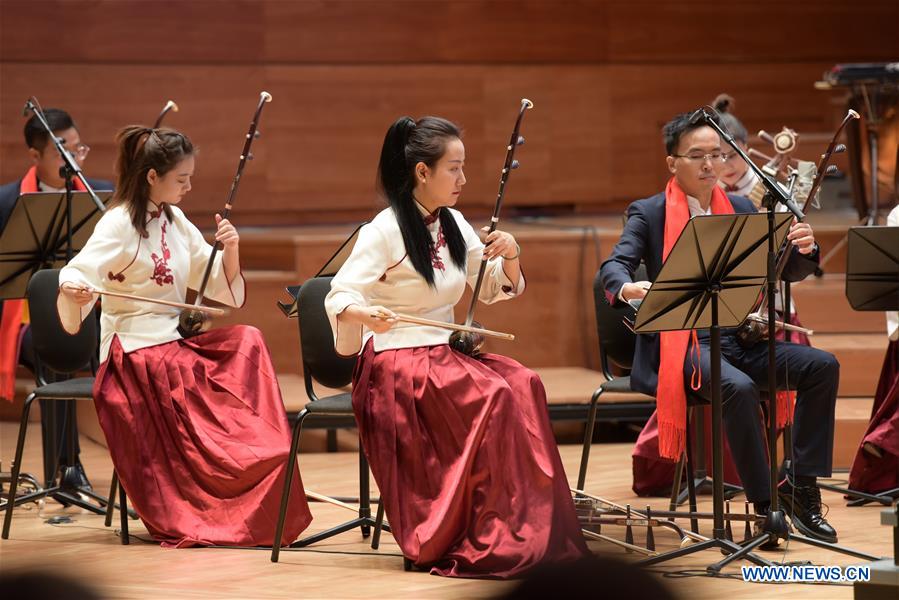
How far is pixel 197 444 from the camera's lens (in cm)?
380

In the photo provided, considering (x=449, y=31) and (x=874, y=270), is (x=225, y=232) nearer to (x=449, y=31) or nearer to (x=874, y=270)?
(x=874, y=270)

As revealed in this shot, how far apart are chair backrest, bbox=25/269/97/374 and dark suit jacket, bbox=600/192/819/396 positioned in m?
1.74

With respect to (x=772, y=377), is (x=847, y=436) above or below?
below

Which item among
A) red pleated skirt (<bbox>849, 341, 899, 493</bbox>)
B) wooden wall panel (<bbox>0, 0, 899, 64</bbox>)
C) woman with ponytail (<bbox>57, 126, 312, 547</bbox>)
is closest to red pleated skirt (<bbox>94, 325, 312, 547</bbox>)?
woman with ponytail (<bbox>57, 126, 312, 547</bbox>)

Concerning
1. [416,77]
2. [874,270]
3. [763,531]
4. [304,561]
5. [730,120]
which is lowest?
[304,561]

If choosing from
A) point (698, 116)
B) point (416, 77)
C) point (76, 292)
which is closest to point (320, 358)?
point (76, 292)

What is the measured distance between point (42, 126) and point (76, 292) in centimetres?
146

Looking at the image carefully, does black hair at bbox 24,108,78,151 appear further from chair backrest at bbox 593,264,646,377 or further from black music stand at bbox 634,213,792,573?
black music stand at bbox 634,213,792,573

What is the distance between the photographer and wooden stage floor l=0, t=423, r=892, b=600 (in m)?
3.12

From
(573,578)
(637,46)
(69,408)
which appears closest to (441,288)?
(69,408)

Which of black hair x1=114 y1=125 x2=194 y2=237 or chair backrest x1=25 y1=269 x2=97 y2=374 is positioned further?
chair backrest x1=25 y1=269 x2=97 y2=374

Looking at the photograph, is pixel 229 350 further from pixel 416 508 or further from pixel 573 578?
pixel 573 578

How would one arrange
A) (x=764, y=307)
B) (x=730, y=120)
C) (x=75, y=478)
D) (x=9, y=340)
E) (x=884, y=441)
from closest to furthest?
1. (x=764, y=307)
2. (x=884, y=441)
3. (x=75, y=478)
4. (x=730, y=120)
5. (x=9, y=340)

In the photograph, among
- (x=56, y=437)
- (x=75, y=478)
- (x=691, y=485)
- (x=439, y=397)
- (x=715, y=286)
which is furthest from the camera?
(x=56, y=437)
